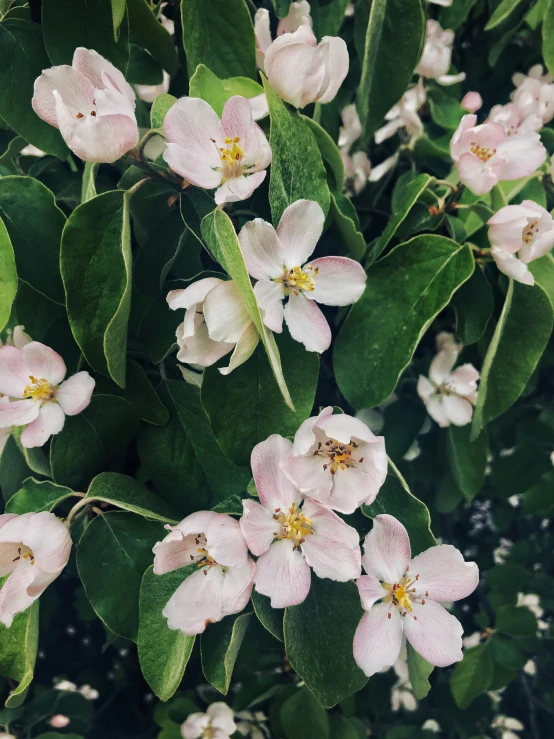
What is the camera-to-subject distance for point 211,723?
92 centimetres

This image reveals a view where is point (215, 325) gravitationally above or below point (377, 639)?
above

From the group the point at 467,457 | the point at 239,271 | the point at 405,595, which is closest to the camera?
the point at 239,271

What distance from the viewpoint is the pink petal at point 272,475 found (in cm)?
41

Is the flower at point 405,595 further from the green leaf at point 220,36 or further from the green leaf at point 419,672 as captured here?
the green leaf at point 220,36

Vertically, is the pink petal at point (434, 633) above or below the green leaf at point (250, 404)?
below

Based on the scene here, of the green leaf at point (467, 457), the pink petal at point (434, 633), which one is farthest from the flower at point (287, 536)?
the green leaf at point (467, 457)

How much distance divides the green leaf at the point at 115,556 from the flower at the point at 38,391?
3.4 inches

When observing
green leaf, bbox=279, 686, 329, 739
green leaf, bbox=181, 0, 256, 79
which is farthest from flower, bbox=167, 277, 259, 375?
green leaf, bbox=279, 686, 329, 739

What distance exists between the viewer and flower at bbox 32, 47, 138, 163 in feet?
1.25

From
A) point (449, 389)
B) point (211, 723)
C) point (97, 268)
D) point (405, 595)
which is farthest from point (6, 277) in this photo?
point (211, 723)

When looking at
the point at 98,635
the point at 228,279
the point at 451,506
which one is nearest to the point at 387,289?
the point at 228,279

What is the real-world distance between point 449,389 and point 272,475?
13.9 inches

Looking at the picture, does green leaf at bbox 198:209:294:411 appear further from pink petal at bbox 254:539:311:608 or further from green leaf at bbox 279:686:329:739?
green leaf at bbox 279:686:329:739

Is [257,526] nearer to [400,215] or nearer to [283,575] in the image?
[283,575]
